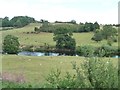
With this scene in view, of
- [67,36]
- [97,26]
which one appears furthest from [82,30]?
[67,36]

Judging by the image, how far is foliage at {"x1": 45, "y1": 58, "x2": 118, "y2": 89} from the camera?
39.0 ft

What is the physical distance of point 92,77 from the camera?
12195 millimetres

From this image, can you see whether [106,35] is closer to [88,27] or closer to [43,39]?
[88,27]

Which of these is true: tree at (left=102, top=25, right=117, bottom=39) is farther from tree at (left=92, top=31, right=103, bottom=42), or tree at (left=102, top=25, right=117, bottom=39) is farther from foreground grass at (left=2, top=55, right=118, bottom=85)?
foreground grass at (left=2, top=55, right=118, bottom=85)

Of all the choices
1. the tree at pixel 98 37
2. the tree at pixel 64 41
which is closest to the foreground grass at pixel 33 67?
the tree at pixel 64 41

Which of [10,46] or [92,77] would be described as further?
[10,46]

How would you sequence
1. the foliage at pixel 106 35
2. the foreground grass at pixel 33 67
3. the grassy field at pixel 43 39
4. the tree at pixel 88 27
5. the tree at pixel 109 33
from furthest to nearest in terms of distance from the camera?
1. the tree at pixel 88 27
2. the tree at pixel 109 33
3. the foliage at pixel 106 35
4. the grassy field at pixel 43 39
5. the foreground grass at pixel 33 67

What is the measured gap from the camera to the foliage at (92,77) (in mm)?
11875

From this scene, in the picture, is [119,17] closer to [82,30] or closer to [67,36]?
[67,36]

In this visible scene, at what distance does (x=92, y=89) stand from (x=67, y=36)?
113 m

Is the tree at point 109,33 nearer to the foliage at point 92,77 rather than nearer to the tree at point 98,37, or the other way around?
the tree at point 98,37

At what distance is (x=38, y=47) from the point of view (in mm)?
128875

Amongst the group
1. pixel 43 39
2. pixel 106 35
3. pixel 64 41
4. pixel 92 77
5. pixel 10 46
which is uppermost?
pixel 92 77

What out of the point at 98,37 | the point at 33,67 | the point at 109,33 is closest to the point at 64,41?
the point at 98,37
